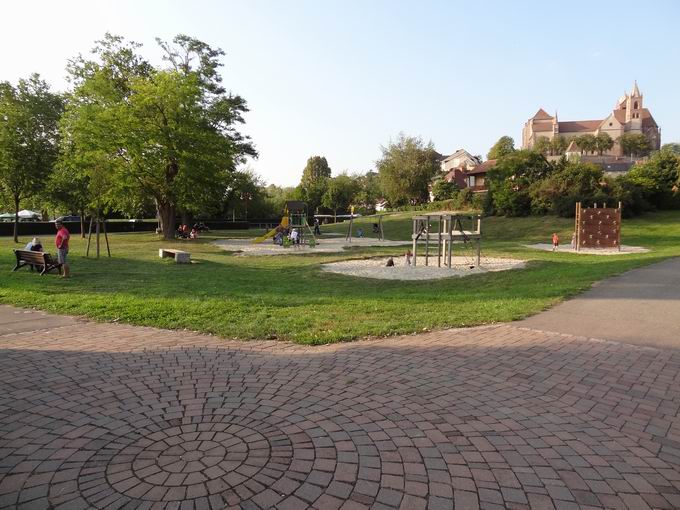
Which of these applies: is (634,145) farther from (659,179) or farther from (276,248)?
(276,248)

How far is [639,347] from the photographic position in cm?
634

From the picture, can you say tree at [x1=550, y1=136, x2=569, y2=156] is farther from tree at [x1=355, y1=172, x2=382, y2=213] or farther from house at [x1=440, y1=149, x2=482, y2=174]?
tree at [x1=355, y1=172, x2=382, y2=213]

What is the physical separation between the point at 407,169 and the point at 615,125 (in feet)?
370

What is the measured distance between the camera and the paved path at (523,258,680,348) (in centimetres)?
697

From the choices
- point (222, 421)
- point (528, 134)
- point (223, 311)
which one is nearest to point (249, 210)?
point (223, 311)

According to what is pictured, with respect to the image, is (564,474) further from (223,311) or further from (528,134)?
(528,134)

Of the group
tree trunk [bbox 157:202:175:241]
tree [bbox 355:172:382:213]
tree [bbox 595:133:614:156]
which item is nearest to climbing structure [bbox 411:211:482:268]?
tree trunk [bbox 157:202:175:241]

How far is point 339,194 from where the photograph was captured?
284 ft

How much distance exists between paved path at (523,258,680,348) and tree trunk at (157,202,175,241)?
31.9 m

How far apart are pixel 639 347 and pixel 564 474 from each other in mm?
4071

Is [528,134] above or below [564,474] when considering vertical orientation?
above

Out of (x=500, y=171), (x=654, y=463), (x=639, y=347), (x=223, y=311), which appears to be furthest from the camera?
(x=500, y=171)

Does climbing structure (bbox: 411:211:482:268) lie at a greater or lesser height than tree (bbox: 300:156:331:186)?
lesser

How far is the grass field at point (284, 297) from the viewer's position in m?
7.57
